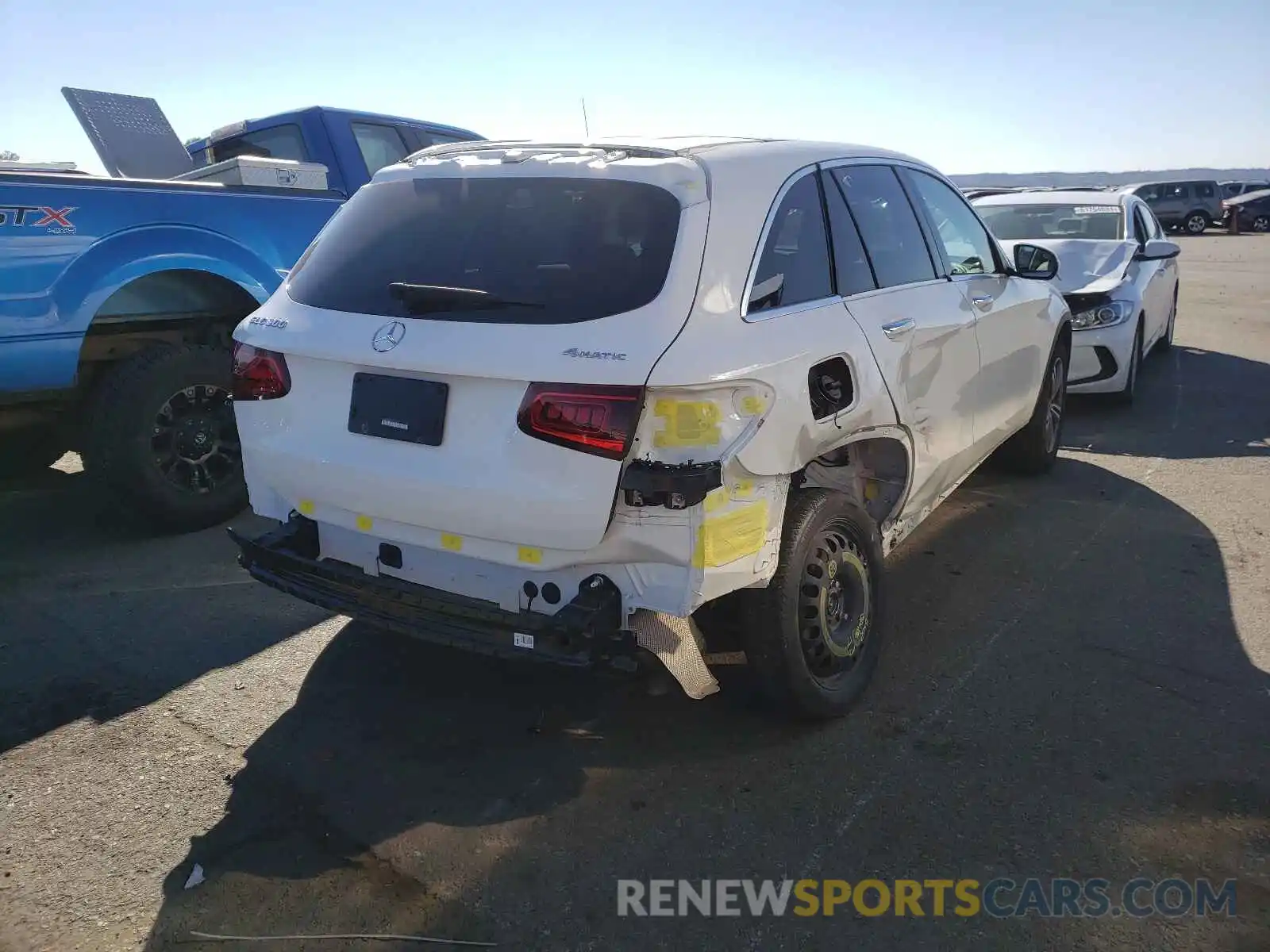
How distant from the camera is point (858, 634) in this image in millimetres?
3566

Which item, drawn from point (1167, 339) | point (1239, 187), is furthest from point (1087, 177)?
point (1167, 339)

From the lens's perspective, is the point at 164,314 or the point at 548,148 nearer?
the point at 548,148

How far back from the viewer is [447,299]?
3031 mm

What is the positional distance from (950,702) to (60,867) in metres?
2.78

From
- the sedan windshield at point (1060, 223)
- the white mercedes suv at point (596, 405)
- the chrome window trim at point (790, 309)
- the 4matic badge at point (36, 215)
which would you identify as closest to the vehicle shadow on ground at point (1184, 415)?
the sedan windshield at point (1060, 223)

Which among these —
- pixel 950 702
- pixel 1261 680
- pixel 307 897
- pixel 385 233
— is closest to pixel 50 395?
pixel 385 233

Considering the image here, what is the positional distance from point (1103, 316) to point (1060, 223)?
1869 millimetres

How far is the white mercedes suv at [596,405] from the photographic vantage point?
2.78m

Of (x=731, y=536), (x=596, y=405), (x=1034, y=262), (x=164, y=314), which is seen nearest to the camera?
(x=596, y=405)

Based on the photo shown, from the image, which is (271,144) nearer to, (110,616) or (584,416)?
(110,616)

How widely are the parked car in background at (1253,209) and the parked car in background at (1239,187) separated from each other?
647 cm

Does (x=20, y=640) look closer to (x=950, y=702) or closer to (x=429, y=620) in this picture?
(x=429, y=620)

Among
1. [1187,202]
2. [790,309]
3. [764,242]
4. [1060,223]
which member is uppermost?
[764,242]

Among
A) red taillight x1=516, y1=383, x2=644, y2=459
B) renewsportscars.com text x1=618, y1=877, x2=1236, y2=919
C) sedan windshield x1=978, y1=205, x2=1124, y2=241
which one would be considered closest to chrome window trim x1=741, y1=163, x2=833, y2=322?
red taillight x1=516, y1=383, x2=644, y2=459
